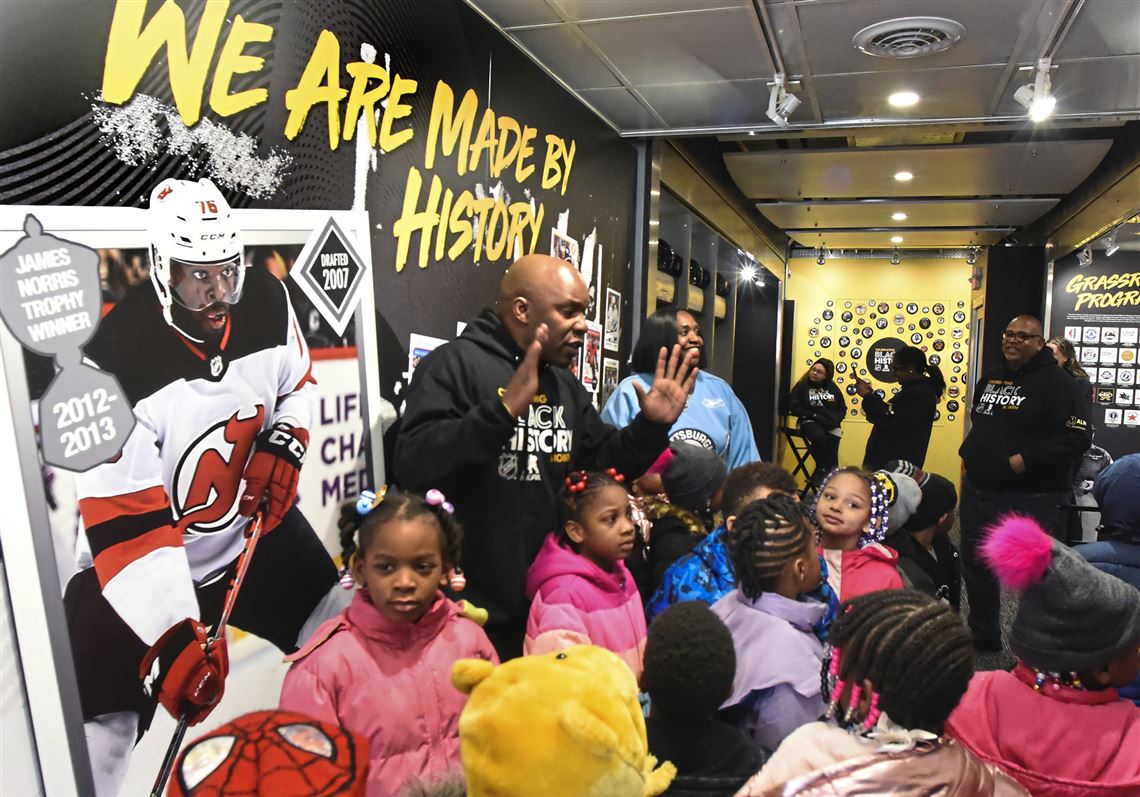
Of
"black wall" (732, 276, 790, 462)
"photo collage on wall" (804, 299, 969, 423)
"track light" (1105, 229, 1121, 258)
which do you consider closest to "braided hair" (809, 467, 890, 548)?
"track light" (1105, 229, 1121, 258)

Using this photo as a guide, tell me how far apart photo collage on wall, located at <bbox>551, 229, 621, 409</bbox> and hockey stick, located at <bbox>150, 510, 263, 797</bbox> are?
1911 millimetres

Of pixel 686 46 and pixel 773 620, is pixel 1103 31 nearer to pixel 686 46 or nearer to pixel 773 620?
pixel 686 46

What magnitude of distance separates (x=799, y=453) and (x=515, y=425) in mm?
7654

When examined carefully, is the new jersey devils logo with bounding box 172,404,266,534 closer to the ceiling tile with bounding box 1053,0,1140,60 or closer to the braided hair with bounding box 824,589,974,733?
the braided hair with bounding box 824,589,974,733

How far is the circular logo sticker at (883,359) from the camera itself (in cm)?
964

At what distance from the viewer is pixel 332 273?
2.13 meters

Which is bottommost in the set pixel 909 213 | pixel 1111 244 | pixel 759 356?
pixel 759 356

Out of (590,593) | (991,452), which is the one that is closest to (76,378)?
(590,593)

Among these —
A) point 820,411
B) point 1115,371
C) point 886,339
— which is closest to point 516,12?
point 1115,371

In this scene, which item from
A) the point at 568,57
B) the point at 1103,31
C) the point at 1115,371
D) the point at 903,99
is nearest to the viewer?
the point at 1103,31

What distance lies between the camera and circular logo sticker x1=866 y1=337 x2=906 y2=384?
380 inches

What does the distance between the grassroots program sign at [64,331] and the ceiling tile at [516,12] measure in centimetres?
172

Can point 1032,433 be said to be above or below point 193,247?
below

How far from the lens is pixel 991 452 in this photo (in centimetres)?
394
